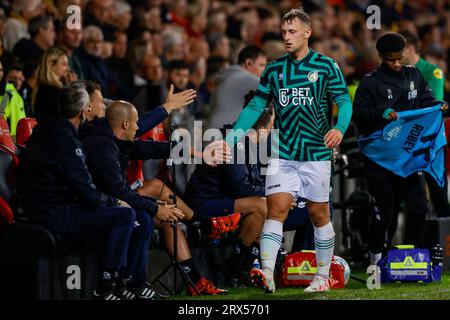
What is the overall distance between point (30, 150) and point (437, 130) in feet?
12.8

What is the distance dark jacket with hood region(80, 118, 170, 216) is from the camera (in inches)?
333

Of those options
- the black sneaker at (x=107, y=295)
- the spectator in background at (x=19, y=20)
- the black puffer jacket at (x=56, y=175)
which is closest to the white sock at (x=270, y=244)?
the black sneaker at (x=107, y=295)

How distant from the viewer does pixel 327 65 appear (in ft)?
27.7

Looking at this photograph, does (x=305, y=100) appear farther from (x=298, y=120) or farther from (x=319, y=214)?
(x=319, y=214)

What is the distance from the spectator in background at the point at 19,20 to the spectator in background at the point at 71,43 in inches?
14.4

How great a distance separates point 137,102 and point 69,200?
4.68 meters

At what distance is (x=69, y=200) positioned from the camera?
8.29 m

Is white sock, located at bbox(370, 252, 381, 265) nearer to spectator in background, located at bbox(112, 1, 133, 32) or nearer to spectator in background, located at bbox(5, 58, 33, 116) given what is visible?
spectator in background, located at bbox(5, 58, 33, 116)

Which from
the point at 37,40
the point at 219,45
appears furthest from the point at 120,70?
the point at 219,45

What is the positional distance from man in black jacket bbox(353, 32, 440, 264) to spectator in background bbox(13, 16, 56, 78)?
138 inches

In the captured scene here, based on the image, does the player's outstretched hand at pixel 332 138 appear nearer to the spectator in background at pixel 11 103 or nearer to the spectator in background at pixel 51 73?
the spectator in background at pixel 51 73

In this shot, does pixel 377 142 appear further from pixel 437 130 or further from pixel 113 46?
pixel 113 46

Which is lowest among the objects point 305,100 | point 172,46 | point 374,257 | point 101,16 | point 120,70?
point 374,257
